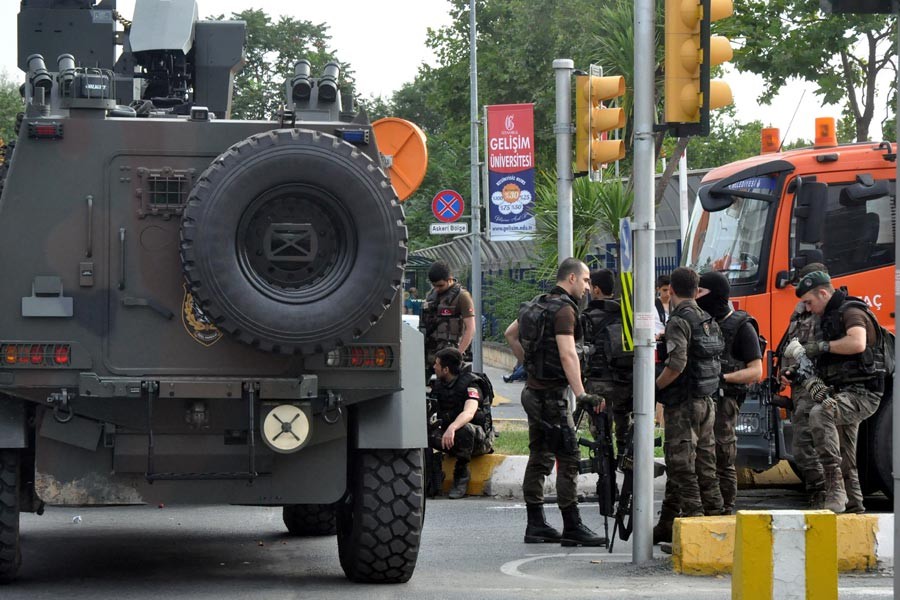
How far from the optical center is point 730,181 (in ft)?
39.8

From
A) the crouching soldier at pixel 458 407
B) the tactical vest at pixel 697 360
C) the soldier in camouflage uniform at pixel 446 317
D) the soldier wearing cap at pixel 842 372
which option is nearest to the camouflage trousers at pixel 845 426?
the soldier wearing cap at pixel 842 372

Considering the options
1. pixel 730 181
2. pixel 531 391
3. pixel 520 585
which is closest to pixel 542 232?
pixel 730 181

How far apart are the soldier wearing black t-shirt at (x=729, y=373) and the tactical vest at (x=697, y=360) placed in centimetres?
63

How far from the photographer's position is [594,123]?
36.6 feet

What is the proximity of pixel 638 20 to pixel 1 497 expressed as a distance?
4.19m

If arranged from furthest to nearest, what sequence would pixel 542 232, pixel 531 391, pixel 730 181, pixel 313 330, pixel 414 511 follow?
pixel 542 232
pixel 730 181
pixel 531 391
pixel 414 511
pixel 313 330

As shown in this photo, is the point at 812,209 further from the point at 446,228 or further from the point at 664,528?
the point at 446,228

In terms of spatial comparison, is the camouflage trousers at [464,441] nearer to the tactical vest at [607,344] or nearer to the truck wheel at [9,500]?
the tactical vest at [607,344]

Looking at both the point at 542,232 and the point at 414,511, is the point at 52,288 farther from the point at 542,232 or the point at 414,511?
the point at 542,232

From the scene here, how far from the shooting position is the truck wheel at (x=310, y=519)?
10000mm

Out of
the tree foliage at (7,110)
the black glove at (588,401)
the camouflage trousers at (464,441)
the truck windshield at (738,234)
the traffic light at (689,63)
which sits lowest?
the camouflage trousers at (464,441)

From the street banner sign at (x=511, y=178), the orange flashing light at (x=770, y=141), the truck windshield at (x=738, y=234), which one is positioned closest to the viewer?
the truck windshield at (x=738, y=234)

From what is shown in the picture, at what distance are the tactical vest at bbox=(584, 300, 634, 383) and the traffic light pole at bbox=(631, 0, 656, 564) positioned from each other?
958mm

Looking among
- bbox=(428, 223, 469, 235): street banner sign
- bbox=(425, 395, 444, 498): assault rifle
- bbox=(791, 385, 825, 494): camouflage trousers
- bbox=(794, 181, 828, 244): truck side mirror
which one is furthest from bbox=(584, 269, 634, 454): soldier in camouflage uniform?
bbox=(428, 223, 469, 235): street banner sign
